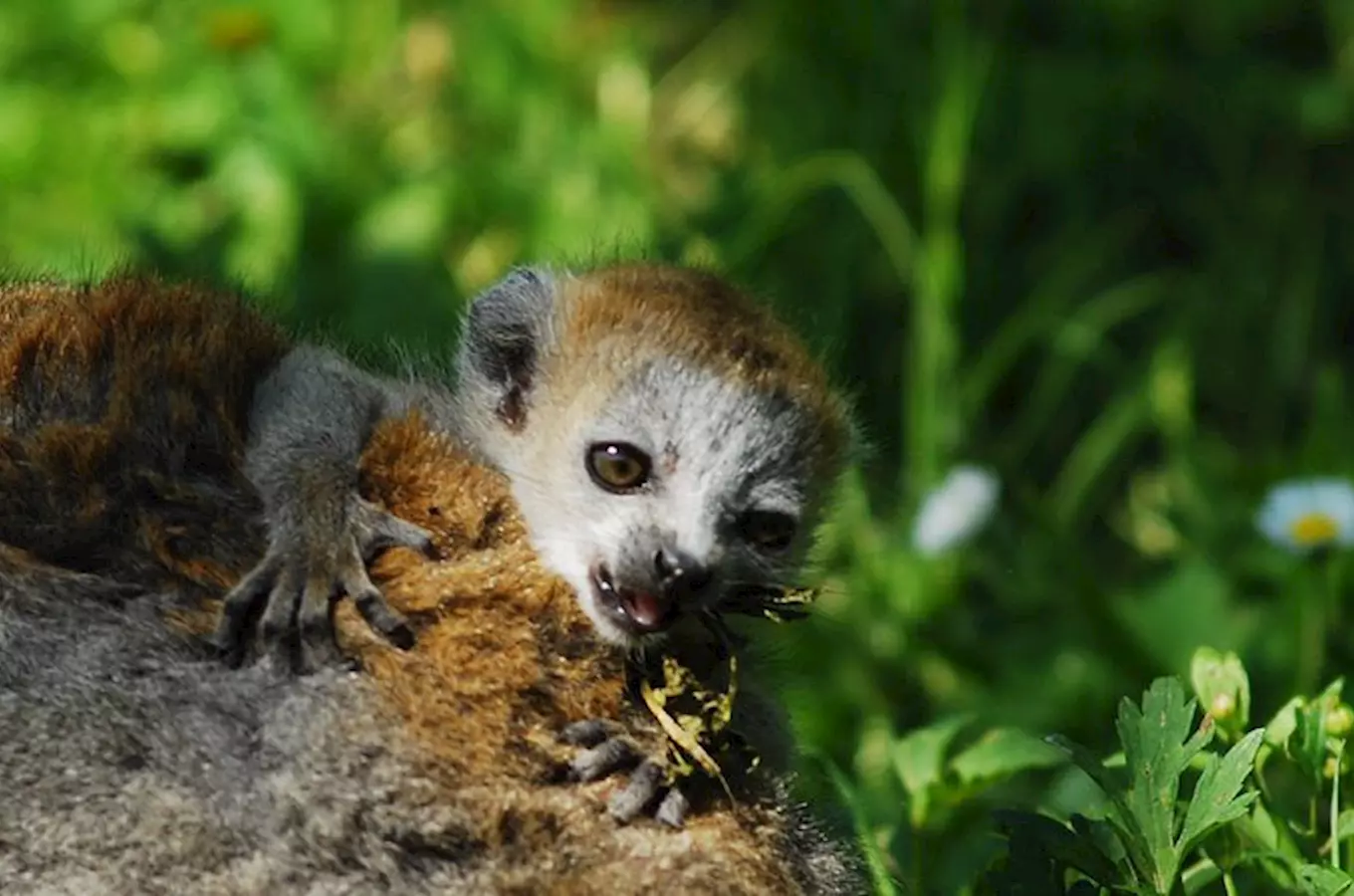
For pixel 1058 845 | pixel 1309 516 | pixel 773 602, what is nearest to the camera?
pixel 1058 845

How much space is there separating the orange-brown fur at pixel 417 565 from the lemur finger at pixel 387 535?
0.02 meters

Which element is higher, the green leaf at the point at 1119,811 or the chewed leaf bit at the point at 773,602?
the chewed leaf bit at the point at 773,602

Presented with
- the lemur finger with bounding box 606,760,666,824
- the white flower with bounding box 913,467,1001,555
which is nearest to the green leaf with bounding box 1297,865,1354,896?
the lemur finger with bounding box 606,760,666,824

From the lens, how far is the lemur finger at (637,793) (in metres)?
3.10

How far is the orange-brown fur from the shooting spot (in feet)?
10.0

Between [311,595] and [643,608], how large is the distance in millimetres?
591

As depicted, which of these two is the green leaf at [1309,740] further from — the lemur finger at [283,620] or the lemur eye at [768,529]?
the lemur finger at [283,620]

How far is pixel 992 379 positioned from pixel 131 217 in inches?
113

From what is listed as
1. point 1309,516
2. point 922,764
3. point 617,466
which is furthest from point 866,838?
point 1309,516

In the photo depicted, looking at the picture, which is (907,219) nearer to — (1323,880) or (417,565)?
(1323,880)

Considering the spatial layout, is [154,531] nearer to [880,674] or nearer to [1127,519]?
[880,674]

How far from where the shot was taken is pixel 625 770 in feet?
10.3

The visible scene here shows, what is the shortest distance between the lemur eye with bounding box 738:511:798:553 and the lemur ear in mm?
575

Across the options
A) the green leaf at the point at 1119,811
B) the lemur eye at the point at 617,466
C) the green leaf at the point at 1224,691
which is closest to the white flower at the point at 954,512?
the lemur eye at the point at 617,466
